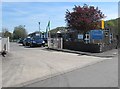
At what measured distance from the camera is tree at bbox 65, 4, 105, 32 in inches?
2016

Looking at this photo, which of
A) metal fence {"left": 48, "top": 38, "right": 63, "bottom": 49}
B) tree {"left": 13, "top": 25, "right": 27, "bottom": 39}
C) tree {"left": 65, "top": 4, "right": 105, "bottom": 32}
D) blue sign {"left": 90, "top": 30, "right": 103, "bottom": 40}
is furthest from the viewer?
tree {"left": 13, "top": 25, "right": 27, "bottom": 39}

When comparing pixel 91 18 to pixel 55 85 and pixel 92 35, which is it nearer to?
pixel 92 35

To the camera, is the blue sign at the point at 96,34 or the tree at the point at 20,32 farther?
the tree at the point at 20,32

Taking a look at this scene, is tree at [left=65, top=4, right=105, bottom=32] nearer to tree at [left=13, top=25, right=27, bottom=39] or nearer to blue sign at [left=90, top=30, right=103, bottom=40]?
blue sign at [left=90, top=30, right=103, bottom=40]

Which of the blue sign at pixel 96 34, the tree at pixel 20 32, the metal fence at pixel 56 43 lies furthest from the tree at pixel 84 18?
the tree at pixel 20 32

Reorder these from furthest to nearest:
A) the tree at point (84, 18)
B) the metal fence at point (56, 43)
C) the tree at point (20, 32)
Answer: the tree at point (20, 32)
the tree at point (84, 18)
the metal fence at point (56, 43)

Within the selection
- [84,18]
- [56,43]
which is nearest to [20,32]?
[84,18]

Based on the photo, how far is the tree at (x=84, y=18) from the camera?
51.2m

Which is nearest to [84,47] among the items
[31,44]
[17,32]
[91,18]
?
[31,44]

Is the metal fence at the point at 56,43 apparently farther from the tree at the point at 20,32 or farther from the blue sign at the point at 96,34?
the tree at the point at 20,32

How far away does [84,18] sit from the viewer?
51.4m

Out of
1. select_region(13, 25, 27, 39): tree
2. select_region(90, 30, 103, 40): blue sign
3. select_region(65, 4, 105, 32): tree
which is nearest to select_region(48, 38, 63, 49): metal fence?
select_region(90, 30, 103, 40): blue sign

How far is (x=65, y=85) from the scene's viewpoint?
39.2ft

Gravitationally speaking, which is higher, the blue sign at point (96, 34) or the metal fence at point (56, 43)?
the blue sign at point (96, 34)
